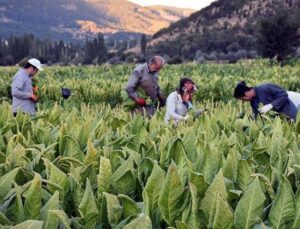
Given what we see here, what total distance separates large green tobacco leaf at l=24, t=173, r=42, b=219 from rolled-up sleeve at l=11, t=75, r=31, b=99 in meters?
6.47

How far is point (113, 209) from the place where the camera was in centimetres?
232

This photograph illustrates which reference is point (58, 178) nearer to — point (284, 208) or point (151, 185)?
point (151, 185)

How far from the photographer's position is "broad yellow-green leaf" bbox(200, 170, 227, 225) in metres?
2.22

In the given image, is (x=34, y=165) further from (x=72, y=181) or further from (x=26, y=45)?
(x=26, y=45)

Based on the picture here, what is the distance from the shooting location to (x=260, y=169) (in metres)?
3.06

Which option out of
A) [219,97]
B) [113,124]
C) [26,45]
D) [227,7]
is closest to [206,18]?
[227,7]

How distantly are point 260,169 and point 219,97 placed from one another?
11630mm

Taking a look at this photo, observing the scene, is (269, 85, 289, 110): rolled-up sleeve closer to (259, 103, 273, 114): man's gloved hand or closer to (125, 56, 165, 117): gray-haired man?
(259, 103, 273, 114): man's gloved hand

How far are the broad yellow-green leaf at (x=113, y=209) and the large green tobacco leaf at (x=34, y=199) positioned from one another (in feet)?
0.93

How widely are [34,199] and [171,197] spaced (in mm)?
585

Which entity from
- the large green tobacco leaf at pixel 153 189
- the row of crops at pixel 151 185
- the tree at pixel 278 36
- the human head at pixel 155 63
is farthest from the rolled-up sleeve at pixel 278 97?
the tree at pixel 278 36

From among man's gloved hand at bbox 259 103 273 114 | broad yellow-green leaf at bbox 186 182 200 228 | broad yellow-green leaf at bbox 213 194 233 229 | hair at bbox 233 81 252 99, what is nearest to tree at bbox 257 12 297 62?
hair at bbox 233 81 252 99

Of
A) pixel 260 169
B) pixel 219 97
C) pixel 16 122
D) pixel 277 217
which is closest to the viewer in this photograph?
pixel 277 217

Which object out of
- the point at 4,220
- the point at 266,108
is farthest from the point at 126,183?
the point at 266,108
